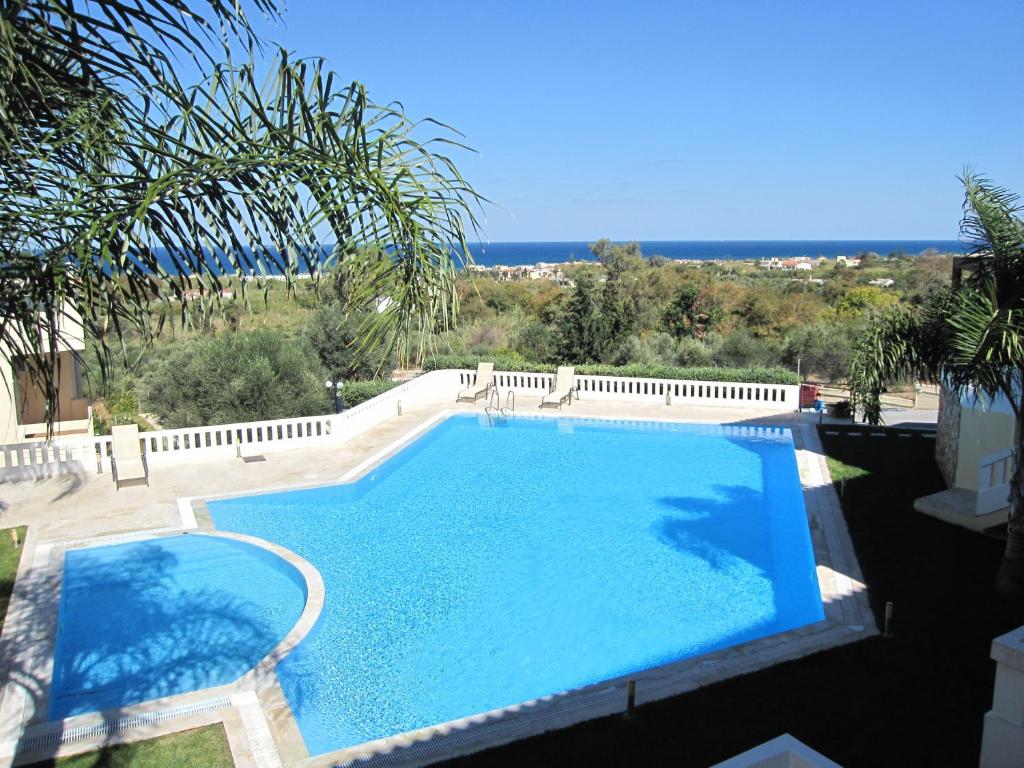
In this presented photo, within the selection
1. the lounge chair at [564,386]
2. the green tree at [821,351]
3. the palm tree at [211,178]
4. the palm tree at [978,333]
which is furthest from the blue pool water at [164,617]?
the green tree at [821,351]

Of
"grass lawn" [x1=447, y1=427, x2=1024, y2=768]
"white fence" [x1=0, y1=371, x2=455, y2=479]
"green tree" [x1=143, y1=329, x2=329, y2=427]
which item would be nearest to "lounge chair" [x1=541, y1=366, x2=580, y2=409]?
"white fence" [x1=0, y1=371, x2=455, y2=479]

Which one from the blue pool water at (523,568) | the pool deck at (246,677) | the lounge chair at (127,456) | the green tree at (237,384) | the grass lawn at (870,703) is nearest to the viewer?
the grass lawn at (870,703)

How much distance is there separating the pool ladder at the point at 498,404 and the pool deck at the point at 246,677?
4856 millimetres

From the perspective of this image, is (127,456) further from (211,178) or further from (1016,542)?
(1016,542)

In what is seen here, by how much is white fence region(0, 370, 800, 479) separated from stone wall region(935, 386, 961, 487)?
4803 millimetres

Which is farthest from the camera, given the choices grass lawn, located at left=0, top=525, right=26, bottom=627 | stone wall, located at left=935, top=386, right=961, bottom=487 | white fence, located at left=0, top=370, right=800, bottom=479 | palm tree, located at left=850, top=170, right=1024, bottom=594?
white fence, located at left=0, top=370, right=800, bottom=479

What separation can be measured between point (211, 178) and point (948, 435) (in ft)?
37.5

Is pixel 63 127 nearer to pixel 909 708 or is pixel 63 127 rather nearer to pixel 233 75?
pixel 233 75

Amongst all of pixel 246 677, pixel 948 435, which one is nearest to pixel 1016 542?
pixel 948 435

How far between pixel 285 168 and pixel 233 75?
1.15 feet

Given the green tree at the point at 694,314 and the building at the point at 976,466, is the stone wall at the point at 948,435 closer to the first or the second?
the building at the point at 976,466

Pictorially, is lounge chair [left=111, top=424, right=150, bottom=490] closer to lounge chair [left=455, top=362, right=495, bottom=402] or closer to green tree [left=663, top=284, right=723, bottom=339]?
lounge chair [left=455, top=362, right=495, bottom=402]

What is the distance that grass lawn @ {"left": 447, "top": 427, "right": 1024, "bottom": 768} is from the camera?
16.9 feet

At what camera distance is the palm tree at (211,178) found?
9.04 ft
